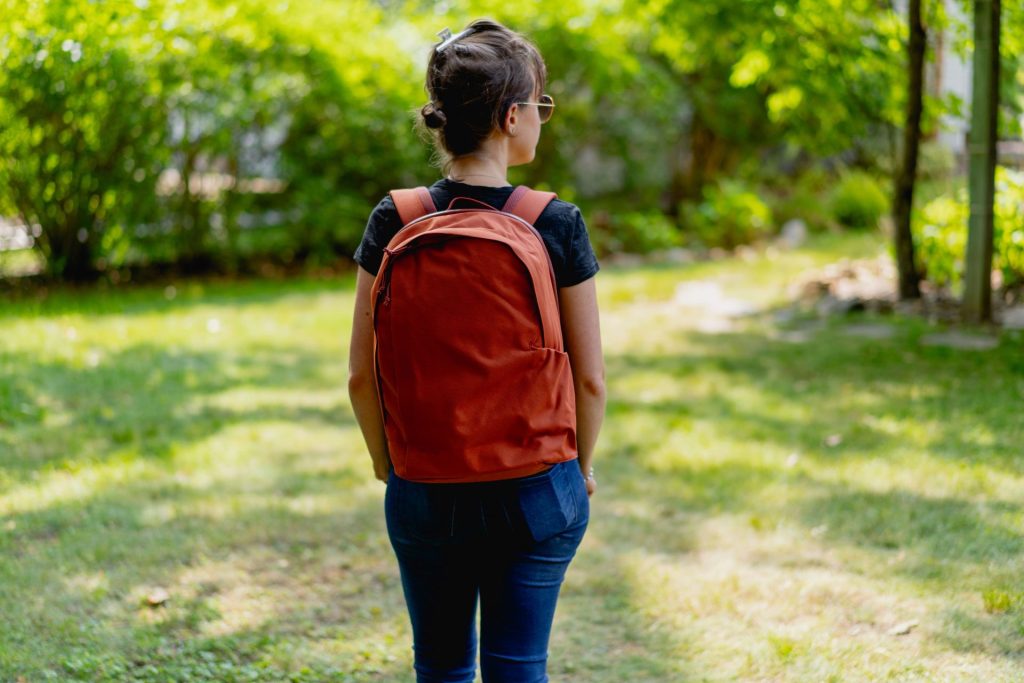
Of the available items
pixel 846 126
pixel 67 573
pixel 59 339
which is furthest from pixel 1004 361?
pixel 59 339

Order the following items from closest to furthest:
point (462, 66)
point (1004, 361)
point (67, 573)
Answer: point (462, 66), point (67, 573), point (1004, 361)

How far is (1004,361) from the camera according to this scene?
5855mm

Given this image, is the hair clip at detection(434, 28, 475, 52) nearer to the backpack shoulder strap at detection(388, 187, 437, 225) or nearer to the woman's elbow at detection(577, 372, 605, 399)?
the backpack shoulder strap at detection(388, 187, 437, 225)

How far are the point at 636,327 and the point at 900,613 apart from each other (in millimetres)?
4610

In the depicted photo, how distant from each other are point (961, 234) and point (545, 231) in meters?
6.05

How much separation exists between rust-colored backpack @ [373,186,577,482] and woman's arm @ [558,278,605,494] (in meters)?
0.06

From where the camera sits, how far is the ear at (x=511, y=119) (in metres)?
1.99

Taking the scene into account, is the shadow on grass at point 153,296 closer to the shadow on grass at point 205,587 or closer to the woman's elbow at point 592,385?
the shadow on grass at point 205,587

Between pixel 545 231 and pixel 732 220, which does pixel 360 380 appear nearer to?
pixel 545 231

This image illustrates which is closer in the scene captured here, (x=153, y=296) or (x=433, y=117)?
(x=433, y=117)

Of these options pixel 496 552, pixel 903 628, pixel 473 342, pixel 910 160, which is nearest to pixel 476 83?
pixel 473 342

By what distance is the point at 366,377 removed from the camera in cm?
212

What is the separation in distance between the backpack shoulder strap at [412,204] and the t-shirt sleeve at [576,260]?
0.27m

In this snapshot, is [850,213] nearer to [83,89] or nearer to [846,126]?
[846,126]
